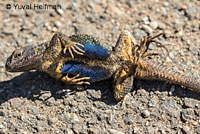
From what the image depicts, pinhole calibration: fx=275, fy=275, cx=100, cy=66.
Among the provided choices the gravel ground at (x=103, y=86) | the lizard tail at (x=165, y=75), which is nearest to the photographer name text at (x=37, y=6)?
the gravel ground at (x=103, y=86)

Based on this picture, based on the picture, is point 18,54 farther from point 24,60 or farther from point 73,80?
point 73,80

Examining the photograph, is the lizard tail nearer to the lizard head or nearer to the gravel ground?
the gravel ground

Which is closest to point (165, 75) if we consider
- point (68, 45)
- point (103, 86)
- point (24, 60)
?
point (103, 86)

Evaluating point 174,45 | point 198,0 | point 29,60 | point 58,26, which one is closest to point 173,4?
point 198,0

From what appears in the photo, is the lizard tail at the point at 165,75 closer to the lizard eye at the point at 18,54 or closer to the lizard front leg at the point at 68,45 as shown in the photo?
the lizard front leg at the point at 68,45

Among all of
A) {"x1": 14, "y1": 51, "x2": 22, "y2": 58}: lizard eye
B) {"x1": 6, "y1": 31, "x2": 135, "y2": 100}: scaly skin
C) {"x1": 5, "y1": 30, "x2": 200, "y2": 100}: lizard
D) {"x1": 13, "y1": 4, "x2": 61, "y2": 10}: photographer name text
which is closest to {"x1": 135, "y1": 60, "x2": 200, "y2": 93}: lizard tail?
{"x1": 5, "y1": 30, "x2": 200, "y2": 100}: lizard
